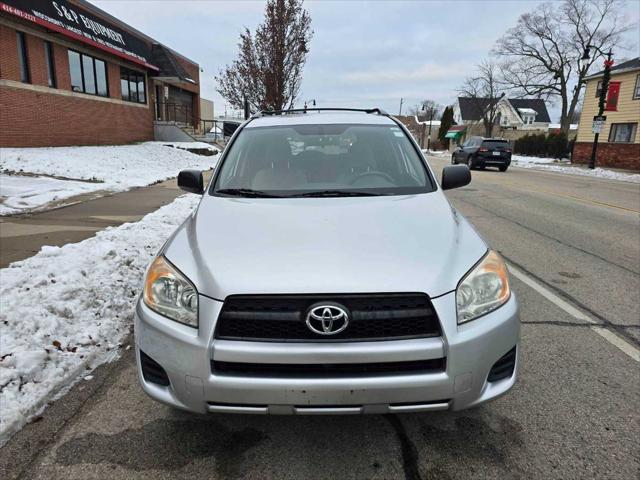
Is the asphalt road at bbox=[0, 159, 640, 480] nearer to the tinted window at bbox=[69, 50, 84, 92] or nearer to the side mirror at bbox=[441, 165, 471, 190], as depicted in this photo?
the side mirror at bbox=[441, 165, 471, 190]

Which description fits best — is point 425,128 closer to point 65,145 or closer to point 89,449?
point 65,145

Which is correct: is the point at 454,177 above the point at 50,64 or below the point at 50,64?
below

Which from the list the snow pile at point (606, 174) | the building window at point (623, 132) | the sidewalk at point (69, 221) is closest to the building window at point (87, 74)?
the sidewalk at point (69, 221)

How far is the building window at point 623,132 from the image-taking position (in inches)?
1104

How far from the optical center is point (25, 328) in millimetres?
3285

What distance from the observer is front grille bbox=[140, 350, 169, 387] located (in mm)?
2166

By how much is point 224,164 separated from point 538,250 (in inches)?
200

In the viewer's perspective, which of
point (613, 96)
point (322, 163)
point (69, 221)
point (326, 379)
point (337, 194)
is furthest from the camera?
point (613, 96)

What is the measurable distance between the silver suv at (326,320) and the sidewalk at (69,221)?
3751 millimetres

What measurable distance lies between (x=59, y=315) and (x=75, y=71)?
18908 mm

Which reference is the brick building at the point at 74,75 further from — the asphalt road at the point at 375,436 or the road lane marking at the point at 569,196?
the road lane marking at the point at 569,196

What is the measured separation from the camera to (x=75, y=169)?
13.3 metres

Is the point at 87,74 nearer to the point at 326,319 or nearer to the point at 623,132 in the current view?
the point at 326,319

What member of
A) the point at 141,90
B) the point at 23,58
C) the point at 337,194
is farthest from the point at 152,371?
the point at 141,90
